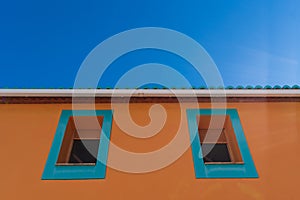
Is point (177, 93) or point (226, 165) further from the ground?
point (177, 93)

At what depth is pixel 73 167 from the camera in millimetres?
4574

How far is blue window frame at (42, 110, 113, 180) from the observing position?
4422 mm

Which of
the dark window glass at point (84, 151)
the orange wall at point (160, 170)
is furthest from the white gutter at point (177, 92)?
the dark window glass at point (84, 151)

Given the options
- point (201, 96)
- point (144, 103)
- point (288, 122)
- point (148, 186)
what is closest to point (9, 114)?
point (144, 103)

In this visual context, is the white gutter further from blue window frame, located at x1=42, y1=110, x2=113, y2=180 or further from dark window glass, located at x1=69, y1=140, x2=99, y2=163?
dark window glass, located at x1=69, y1=140, x2=99, y2=163

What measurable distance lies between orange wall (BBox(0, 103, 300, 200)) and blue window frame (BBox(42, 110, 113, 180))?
86mm

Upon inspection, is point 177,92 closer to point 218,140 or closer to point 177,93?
point 177,93

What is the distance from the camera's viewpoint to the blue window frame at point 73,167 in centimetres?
442

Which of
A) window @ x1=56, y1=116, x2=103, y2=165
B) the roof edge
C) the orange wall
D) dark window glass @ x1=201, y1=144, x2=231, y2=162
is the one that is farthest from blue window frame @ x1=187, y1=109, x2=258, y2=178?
window @ x1=56, y1=116, x2=103, y2=165

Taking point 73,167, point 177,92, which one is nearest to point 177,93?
point 177,92

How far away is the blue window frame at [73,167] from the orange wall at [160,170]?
0.28 feet

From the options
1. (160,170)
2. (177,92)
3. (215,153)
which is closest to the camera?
(160,170)

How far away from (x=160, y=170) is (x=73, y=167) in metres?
1.39

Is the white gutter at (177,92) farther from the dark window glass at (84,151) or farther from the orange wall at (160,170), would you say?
the dark window glass at (84,151)
